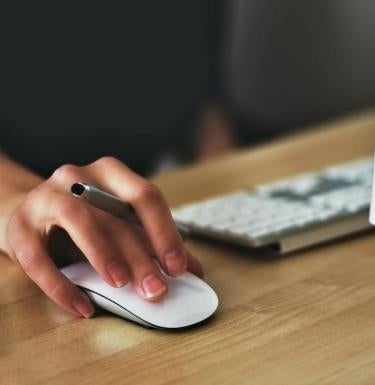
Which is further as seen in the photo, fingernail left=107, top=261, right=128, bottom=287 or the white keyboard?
the white keyboard

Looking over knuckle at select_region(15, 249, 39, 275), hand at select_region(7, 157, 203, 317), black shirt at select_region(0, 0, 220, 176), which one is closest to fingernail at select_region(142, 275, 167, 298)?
hand at select_region(7, 157, 203, 317)

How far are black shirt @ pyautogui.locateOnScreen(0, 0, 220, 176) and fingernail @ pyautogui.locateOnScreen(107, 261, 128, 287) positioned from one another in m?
0.94

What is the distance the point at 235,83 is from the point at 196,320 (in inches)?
55.2

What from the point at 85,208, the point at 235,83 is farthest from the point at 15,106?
the point at 85,208

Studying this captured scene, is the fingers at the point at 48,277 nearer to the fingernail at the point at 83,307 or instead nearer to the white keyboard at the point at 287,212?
the fingernail at the point at 83,307

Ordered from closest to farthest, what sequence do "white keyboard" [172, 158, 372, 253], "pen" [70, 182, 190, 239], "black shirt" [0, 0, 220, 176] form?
"pen" [70, 182, 190, 239], "white keyboard" [172, 158, 372, 253], "black shirt" [0, 0, 220, 176]

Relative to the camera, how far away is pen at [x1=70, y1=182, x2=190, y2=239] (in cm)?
62

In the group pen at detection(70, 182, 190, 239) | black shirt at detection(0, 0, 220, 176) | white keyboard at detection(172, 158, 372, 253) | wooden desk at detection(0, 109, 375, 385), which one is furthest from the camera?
black shirt at detection(0, 0, 220, 176)

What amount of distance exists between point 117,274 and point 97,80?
1.15m

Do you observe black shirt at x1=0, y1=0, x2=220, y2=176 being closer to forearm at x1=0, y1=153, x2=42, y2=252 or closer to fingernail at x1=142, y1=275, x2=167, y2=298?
forearm at x1=0, y1=153, x2=42, y2=252

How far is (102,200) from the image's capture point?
2.07ft

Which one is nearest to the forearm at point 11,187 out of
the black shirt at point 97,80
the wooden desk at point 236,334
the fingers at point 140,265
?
the wooden desk at point 236,334

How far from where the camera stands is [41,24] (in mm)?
1653

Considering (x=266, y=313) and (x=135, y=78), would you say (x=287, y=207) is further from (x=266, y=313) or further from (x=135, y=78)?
(x=135, y=78)
